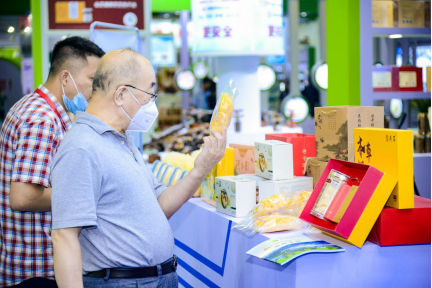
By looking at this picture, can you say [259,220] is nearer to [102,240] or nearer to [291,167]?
[291,167]

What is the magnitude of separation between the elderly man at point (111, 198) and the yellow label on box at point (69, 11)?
6.12 meters

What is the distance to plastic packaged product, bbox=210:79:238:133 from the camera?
2.55 metres

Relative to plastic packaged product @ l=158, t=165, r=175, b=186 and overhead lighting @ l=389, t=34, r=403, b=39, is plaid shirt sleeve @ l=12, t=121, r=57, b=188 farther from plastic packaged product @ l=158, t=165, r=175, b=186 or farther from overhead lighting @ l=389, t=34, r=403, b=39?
overhead lighting @ l=389, t=34, r=403, b=39

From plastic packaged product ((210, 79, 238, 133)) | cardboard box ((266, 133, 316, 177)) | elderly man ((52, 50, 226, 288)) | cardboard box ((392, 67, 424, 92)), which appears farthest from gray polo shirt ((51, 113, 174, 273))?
cardboard box ((392, 67, 424, 92))

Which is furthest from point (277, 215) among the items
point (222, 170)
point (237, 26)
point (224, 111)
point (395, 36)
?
point (237, 26)

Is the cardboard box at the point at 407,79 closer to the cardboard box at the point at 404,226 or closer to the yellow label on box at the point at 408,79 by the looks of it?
the yellow label on box at the point at 408,79

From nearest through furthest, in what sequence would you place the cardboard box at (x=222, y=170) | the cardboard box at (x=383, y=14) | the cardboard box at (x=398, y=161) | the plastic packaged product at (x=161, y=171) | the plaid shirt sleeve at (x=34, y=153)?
the cardboard box at (x=398, y=161) < the plaid shirt sleeve at (x=34, y=153) < the cardboard box at (x=222, y=170) < the plastic packaged product at (x=161, y=171) < the cardboard box at (x=383, y=14)

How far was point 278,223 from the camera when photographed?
2.64m

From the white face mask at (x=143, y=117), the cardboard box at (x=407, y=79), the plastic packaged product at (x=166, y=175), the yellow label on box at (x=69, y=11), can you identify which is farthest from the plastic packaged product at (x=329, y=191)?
the yellow label on box at (x=69, y=11)

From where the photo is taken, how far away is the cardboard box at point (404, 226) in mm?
2326

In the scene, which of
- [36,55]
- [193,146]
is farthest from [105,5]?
[193,146]

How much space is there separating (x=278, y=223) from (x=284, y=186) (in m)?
0.34

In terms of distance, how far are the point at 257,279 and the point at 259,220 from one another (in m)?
0.28

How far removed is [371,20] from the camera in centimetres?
469
